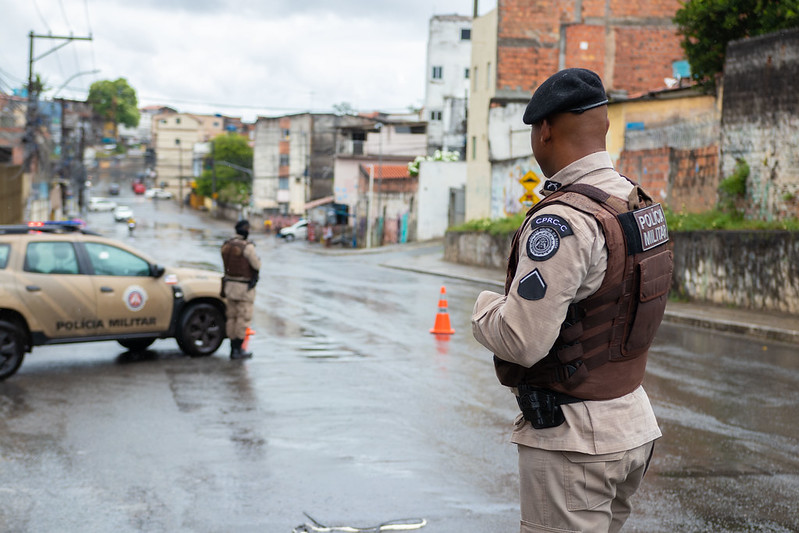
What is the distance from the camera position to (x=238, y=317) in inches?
454

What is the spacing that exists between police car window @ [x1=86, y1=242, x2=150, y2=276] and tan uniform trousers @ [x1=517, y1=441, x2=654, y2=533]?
9.20 metres

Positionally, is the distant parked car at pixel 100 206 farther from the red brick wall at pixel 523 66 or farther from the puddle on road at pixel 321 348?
the puddle on road at pixel 321 348

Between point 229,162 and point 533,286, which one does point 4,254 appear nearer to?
point 533,286

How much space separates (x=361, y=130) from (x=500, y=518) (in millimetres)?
71832

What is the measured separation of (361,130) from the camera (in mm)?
76000

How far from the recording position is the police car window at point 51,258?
1062 cm

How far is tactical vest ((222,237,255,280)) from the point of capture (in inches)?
451

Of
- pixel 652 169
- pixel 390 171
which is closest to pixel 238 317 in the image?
pixel 652 169

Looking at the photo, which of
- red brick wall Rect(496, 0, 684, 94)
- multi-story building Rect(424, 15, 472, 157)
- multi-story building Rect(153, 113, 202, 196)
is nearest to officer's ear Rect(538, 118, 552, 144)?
red brick wall Rect(496, 0, 684, 94)

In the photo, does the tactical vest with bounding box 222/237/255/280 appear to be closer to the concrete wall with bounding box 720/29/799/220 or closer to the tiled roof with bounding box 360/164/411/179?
the concrete wall with bounding box 720/29/799/220

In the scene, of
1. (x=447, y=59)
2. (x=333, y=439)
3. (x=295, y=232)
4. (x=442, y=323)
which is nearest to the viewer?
(x=333, y=439)

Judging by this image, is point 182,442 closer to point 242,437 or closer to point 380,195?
point 242,437

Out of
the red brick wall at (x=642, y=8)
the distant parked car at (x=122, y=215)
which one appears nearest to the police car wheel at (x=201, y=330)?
the red brick wall at (x=642, y=8)

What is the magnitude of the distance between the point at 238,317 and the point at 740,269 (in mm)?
10901
